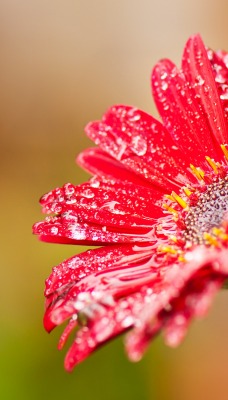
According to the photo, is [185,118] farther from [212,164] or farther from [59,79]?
[59,79]

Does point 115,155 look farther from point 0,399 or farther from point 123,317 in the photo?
point 0,399

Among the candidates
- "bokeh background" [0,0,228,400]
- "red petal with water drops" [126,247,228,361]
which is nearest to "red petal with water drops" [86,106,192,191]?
"red petal with water drops" [126,247,228,361]

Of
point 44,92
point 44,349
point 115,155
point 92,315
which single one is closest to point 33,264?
point 44,349

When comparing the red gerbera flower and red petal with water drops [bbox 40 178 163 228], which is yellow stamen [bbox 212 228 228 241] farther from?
red petal with water drops [bbox 40 178 163 228]

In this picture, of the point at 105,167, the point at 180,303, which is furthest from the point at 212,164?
the point at 180,303

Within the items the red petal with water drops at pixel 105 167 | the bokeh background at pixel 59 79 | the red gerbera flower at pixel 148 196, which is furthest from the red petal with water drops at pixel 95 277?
the bokeh background at pixel 59 79

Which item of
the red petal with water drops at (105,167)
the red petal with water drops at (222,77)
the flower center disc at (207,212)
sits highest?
the red petal with water drops at (222,77)

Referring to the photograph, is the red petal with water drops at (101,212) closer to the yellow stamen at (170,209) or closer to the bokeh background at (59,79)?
the yellow stamen at (170,209)

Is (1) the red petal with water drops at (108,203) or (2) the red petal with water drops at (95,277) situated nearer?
(2) the red petal with water drops at (95,277)
